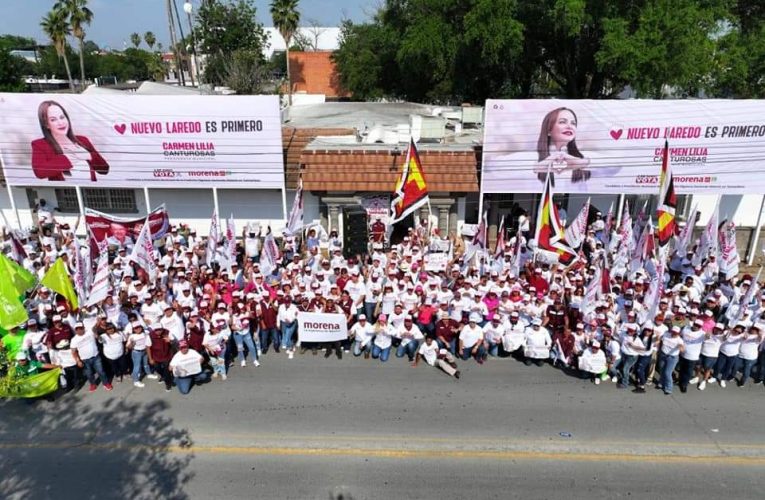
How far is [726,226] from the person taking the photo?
13.9 m

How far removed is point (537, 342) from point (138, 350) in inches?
292

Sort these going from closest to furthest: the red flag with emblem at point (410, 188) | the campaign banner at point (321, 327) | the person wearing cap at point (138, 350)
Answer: the person wearing cap at point (138, 350)
the campaign banner at point (321, 327)
the red flag with emblem at point (410, 188)

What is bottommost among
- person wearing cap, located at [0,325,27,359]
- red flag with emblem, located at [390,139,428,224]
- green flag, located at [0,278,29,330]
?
person wearing cap, located at [0,325,27,359]

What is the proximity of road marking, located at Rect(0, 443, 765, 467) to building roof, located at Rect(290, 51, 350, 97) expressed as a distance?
173 ft

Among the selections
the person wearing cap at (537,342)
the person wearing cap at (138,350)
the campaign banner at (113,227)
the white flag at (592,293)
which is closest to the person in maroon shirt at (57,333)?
the person wearing cap at (138,350)

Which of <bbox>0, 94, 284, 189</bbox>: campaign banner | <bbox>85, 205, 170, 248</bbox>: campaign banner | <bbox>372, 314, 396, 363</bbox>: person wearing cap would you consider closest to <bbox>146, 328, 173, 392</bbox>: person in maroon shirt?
A: <bbox>372, 314, 396, 363</bbox>: person wearing cap

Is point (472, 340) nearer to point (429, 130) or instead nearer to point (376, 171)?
point (376, 171)

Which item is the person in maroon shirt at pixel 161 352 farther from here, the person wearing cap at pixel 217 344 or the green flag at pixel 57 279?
the green flag at pixel 57 279

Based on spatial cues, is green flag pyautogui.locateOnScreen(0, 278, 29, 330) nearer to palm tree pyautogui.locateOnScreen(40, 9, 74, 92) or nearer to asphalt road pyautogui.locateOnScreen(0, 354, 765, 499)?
asphalt road pyautogui.locateOnScreen(0, 354, 765, 499)

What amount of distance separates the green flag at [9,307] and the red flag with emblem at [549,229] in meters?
10.6

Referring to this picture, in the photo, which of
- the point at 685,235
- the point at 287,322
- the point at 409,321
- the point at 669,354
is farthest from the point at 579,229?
the point at 287,322

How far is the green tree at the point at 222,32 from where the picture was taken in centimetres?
5709

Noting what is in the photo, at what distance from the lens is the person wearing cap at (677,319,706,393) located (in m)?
9.59

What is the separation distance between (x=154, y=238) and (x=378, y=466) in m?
9.80
